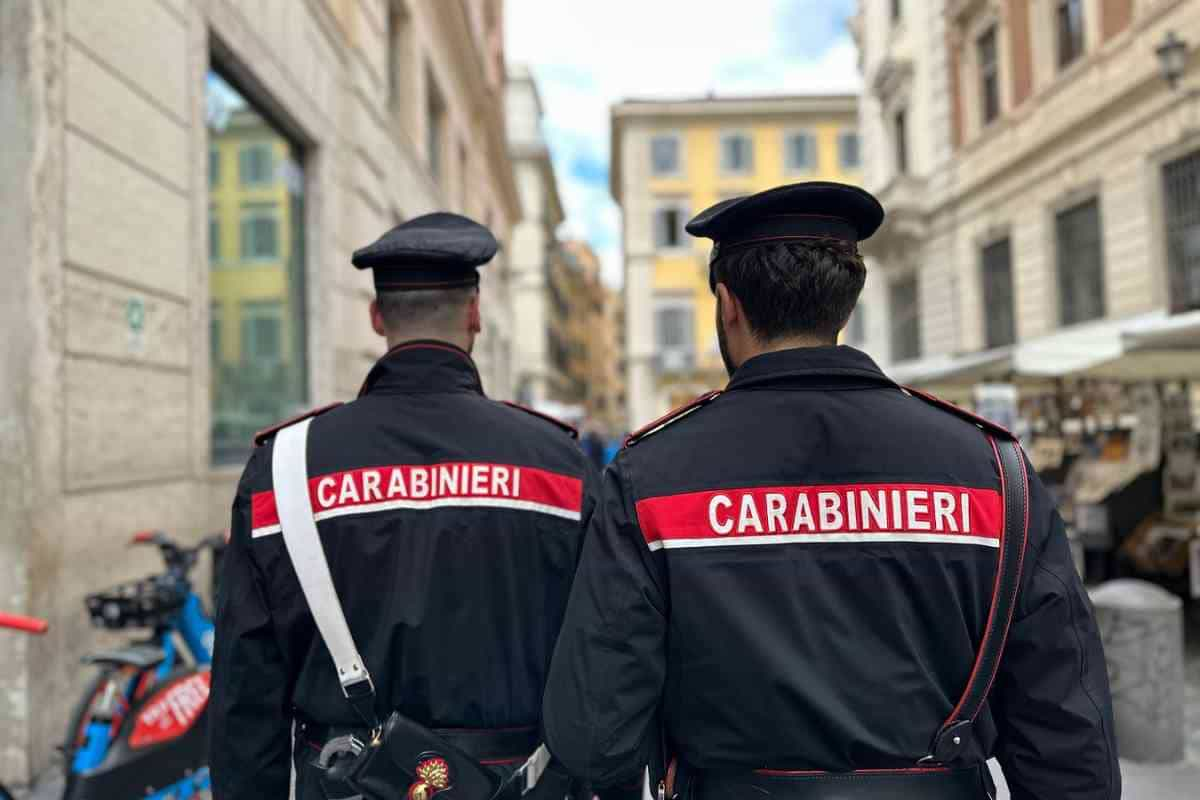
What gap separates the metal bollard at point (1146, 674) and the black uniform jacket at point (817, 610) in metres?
4.00

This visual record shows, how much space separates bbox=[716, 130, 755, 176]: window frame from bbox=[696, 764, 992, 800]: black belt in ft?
135

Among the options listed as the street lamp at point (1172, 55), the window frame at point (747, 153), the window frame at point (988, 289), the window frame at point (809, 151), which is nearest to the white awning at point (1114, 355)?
the street lamp at point (1172, 55)

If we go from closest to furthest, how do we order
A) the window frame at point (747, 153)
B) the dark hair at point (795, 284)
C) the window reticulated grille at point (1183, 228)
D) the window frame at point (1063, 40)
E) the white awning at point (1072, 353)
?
the dark hair at point (795, 284) < the white awning at point (1072, 353) < the window reticulated grille at point (1183, 228) < the window frame at point (1063, 40) < the window frame at point (747, 153)

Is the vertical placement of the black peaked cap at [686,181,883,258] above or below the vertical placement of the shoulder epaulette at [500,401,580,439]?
above

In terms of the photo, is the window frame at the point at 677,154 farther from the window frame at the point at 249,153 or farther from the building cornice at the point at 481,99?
the window frame at the point at 249,153

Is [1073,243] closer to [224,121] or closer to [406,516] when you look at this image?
[224,121]

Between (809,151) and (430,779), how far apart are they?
42.2 meters

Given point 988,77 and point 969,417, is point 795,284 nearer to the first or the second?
point 969,417

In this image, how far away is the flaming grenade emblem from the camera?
→ 1943 mm

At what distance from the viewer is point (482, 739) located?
2.09m

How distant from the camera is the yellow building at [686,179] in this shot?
3972 cm

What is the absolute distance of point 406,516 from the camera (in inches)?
83.0

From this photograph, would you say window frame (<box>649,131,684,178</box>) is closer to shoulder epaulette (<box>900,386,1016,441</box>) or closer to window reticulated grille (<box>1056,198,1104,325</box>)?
window reticulated grille (<box>1056,198,1104,325</box>)

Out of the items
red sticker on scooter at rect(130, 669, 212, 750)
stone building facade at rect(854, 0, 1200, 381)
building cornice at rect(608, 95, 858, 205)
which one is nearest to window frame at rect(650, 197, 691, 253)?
building cornice at rect(608, 95, 858, 205)
